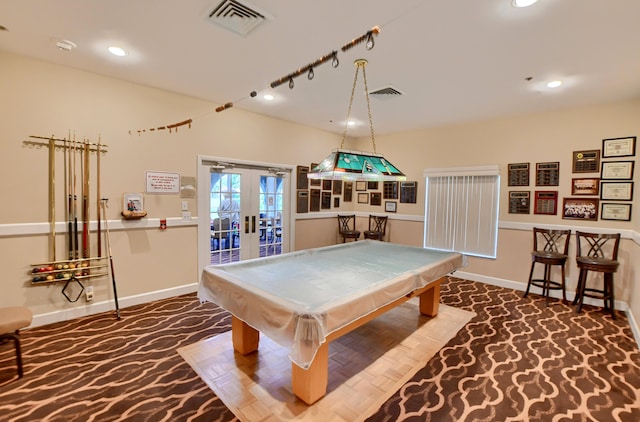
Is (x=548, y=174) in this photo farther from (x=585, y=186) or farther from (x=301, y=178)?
(x=301, y=178)

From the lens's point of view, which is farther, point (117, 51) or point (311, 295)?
point (117, 51)

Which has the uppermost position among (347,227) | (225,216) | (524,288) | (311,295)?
(225,216)

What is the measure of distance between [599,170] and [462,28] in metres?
3.37

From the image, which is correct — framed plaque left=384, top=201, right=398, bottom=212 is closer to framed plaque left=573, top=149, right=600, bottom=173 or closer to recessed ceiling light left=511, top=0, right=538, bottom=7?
framed plaque left=573, top=149, right=600, bottom=173

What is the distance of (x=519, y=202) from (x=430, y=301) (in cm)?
257

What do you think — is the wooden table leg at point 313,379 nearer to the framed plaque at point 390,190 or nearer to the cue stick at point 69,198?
the cue stick at point 69,198

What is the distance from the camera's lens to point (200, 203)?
14.5ft

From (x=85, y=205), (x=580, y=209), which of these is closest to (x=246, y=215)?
(x=85, y=205)

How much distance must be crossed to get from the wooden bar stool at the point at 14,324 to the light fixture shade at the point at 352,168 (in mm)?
2748

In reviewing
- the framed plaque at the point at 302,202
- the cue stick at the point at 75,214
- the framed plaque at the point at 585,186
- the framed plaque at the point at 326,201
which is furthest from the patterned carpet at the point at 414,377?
the framed plaque at the point at 326,201

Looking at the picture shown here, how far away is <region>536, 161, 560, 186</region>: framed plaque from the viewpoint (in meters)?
4.41

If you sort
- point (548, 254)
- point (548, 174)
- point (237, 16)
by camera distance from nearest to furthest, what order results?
point (237, 16)
point (548, 254)
point (548, 174)

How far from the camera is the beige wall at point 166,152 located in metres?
3.09

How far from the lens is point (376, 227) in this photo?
6.49 meters
